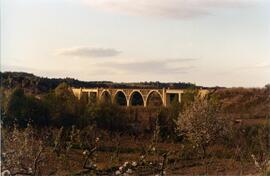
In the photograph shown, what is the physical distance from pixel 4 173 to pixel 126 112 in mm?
21888

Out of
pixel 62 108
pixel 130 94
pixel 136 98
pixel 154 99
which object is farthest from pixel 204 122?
pixel 154 99

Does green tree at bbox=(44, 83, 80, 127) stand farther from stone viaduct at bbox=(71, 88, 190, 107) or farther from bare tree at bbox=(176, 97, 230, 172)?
bare tree at bbox=(176, 97, 230, 172)

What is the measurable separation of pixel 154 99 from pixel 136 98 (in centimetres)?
163

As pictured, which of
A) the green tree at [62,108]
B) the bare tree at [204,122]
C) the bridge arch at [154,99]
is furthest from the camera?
the bridge arch at [154,99]

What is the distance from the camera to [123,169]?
135 inches

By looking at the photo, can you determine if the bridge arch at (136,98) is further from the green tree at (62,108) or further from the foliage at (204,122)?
the foliage at (204,122)

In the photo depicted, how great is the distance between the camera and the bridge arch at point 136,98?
106 feet

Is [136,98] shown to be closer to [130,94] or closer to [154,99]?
[154,99]

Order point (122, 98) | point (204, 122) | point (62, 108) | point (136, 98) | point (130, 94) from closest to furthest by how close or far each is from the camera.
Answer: point (204, 122) → point (62, 108) → point (130, 94) → point (122, 98) → point (136, 98)

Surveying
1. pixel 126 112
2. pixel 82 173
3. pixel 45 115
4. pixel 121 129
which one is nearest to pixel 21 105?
pixel 45 115

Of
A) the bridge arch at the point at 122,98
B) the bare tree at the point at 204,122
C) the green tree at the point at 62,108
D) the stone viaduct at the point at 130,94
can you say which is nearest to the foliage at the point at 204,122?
the bare tree at the point at 204,122

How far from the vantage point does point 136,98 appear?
34812 mm

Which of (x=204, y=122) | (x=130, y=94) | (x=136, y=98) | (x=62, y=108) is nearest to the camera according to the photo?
(x=204, y=122)

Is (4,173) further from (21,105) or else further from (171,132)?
(171,132)
